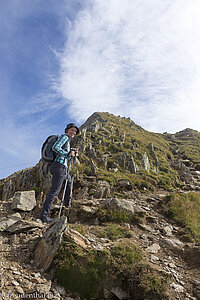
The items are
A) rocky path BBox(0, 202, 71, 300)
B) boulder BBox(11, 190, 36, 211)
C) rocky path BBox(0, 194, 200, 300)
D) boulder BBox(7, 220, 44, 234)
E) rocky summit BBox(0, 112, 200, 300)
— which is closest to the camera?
rocky path BBox(0, 202, 71, 300)

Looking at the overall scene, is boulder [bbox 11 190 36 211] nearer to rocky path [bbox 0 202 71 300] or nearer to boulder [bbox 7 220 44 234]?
boulder [bbox 7 220 44 234]

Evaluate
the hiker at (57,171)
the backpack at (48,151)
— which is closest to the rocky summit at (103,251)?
the hiker at (57,171)

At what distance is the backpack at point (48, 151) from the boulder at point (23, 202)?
336cm

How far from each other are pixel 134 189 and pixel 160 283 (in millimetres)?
9745

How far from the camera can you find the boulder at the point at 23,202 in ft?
26.8

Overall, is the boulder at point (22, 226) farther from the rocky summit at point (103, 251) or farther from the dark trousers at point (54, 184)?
the dark trousers at point (54, 184)

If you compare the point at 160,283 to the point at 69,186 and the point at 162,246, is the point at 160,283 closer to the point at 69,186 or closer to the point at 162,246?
the point at 162,246

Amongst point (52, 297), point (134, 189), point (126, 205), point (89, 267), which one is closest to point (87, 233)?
point (89, 267)

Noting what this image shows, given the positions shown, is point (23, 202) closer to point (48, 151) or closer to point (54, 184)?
point (54, 184)

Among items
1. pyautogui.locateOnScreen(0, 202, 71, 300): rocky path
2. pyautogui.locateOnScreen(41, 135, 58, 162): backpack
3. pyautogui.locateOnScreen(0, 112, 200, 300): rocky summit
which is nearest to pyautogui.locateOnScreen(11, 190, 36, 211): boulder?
pyautogui.locateOnScreen(0, 112, 200, 300): rocky summit

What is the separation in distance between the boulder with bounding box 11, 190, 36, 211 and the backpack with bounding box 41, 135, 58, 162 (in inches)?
132

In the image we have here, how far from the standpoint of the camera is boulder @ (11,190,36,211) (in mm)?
8157

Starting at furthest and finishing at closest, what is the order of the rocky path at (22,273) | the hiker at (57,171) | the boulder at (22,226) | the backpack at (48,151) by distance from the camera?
the backpack at (48,151)
the hiker at (57,171)
the boulder at (22,226)
the rocky path at (22,273)

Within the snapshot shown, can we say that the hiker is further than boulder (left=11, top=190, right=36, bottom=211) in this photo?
No
